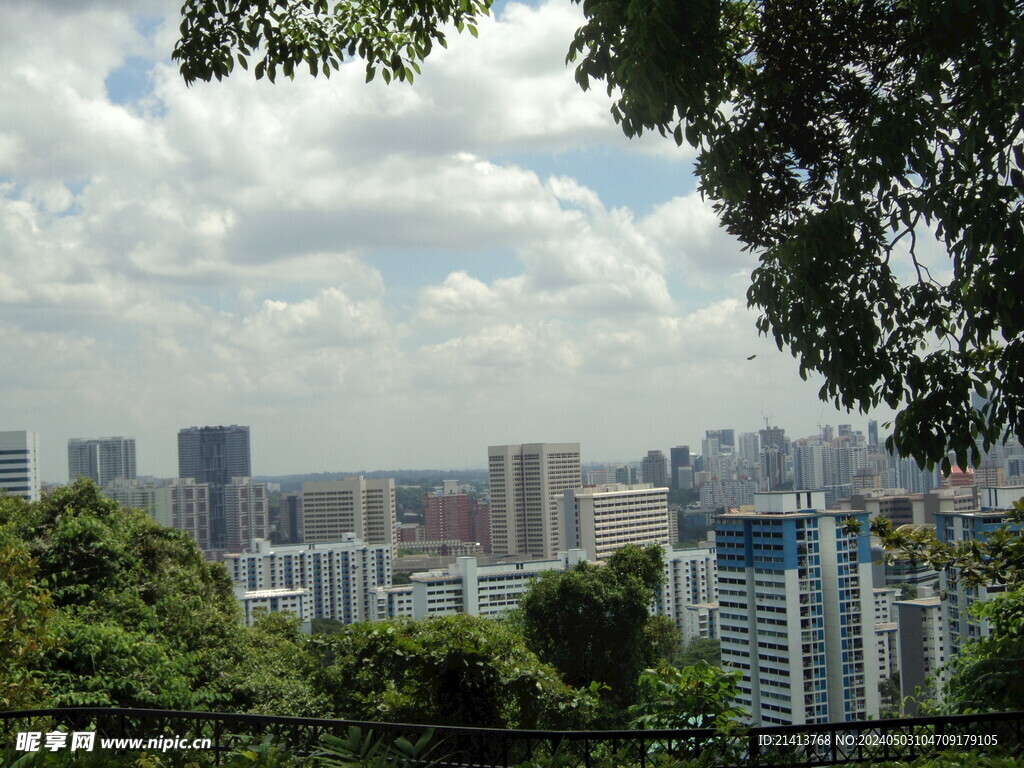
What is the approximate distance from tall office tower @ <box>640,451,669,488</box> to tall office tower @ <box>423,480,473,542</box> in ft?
64.3

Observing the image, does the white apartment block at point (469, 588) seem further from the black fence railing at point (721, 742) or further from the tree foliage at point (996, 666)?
the black fence railing at point (721, 742)

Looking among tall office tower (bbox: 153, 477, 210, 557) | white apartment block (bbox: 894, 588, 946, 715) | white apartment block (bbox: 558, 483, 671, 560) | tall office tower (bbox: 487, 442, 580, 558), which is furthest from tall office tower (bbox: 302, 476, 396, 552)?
white apartment block (bbox: 894, 588, 946, 715)

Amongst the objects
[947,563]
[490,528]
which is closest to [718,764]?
[947,563]

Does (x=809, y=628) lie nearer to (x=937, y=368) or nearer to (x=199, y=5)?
(x=937, y=368)

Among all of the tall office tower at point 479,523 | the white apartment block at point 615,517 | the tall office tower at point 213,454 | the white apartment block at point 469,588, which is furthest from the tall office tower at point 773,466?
the tall office tower at point 213,454

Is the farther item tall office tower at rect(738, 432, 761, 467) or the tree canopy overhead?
tall office tower at rect(738, 432, 761, 467)

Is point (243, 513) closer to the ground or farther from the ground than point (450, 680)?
closer to the ground

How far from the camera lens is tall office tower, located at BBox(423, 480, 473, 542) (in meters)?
69.8

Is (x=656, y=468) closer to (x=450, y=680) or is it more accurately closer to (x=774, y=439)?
(x=774, y=439)

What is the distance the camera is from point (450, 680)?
4.12m

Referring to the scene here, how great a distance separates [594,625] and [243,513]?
66818 mm

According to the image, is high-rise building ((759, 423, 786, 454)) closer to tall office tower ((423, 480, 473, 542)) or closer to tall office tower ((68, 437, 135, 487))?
tall office tower ((423, 480, 473, 542))

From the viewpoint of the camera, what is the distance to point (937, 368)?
303cm

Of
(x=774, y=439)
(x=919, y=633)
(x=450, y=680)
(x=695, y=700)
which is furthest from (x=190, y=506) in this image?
(x=695, y=700)
